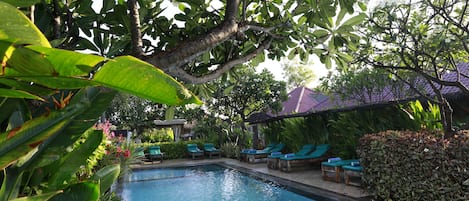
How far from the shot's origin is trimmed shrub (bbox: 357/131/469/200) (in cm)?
492

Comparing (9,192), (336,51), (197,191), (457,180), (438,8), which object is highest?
(438,8)

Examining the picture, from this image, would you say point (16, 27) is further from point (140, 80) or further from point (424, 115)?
point (424, 115)

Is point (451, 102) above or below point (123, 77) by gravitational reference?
above

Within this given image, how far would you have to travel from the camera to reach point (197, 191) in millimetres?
10867

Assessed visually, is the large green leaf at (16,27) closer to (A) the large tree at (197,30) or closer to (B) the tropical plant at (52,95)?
(B) the tropical plant at (52,95)

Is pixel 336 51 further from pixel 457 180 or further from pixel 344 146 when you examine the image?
pixel 344 146

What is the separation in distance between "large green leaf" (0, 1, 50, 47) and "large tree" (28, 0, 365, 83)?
3.13 ft

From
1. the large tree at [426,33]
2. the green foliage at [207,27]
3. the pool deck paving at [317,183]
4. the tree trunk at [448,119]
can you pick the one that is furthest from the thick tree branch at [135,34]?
the pool deck paving at [317,183]

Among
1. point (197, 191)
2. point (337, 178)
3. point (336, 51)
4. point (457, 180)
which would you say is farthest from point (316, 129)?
point (336, 51)

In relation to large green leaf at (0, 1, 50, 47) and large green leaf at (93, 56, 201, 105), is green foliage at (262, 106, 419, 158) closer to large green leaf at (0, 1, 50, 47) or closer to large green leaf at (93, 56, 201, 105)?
large green leaf at (93, 56, 201, 105)

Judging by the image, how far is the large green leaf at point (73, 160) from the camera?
1255 mm

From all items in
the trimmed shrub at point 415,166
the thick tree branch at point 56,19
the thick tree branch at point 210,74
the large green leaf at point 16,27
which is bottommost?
the trimmed shrub at point 415,166

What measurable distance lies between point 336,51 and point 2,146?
2529 millimetres

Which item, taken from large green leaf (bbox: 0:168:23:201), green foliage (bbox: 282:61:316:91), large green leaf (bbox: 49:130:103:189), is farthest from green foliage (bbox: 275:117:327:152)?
green foliage (bbox: 282:61:316:91)
